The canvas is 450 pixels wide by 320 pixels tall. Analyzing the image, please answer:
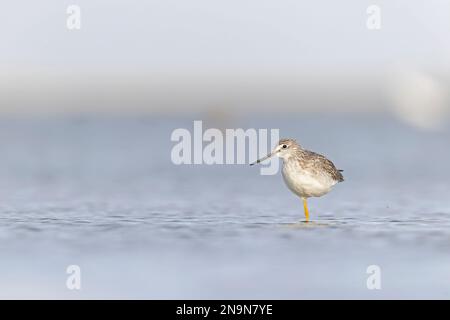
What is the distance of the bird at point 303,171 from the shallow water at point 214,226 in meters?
0.37

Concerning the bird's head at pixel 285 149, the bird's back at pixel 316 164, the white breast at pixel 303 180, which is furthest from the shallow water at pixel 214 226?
the bird's head at pixel 285 149

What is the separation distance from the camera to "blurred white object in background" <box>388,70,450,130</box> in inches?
957

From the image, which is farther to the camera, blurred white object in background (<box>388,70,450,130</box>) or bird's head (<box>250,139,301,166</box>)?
blurred white object in background (<box>388,70,450,130</box>)

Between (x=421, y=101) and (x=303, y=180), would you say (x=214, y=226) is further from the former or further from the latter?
(x=421, y=101)

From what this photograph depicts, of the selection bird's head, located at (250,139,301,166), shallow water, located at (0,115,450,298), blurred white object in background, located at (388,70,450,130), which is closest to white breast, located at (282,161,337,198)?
bird's head, located at (250,139,301,166)

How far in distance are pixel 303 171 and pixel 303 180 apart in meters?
0.13

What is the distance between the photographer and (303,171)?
40.1 ft

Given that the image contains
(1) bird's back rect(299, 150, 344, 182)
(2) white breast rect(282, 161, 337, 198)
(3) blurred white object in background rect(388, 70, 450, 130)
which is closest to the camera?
(2) white breast rect(282, 161, 337, 198)

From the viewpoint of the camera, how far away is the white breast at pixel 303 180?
1220cm

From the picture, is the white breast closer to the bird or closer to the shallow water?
the bird

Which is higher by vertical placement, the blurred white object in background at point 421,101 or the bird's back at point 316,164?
the blurred white object in background at point 421,101

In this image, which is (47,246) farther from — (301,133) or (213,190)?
(301,133)

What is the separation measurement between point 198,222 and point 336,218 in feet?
6.16

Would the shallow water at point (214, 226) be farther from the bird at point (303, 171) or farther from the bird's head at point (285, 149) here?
the bird's head at point (285, 149)
